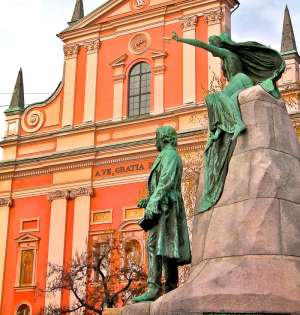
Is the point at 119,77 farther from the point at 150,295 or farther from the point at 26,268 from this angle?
the point at 150,295

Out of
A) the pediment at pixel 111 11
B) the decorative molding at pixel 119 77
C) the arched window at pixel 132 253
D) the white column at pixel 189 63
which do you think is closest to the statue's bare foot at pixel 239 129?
the arched window at pixel 132 253

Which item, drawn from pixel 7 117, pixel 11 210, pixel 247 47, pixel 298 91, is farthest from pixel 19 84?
pixel 247 47

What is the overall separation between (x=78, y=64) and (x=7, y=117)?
3.68 meters

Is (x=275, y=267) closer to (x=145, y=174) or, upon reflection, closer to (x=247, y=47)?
(x=247, y=47)

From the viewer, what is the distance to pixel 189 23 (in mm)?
24844

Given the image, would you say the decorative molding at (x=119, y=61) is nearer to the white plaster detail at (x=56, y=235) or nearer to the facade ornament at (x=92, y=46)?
the facade ornament at (x=92, y=46)

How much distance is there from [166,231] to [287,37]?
18.6 metres

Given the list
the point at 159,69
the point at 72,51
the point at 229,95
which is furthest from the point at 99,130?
the point at 229,95

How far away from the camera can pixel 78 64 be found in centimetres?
2709

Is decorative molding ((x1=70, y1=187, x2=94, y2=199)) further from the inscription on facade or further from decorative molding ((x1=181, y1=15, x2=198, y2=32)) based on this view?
decorative molding ((x1=181, y1=15, x2=198, y2=32))

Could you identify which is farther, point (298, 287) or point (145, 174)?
point (145, 174)

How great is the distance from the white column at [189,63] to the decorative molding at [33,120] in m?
6.34

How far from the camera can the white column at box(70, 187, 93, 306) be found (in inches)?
936

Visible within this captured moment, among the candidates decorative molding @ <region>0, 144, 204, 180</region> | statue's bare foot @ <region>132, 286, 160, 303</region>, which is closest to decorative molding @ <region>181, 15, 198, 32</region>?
decorative molding @ <region>0, 144, 204, 180</region>
